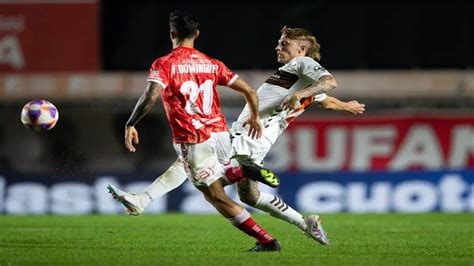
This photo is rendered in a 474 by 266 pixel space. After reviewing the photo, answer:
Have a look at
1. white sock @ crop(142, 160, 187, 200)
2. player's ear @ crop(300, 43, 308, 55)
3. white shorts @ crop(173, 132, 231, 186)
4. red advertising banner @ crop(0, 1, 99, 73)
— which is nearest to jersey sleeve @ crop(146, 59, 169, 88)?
white shorts @ crop(173, 132, 231, 186)

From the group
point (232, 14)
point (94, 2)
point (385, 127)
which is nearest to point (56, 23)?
point (94, 2)

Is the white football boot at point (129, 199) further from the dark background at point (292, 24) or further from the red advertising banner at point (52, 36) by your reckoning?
the dark background at point (292, 24)

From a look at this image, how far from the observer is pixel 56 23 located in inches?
723

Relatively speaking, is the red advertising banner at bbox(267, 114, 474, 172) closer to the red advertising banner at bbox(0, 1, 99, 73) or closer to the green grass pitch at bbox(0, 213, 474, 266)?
the green grass pitch at bbox(0, 213, 474, 266)

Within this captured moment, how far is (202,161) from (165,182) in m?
1.12

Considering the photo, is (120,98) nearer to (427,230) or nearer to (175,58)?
(427,230)

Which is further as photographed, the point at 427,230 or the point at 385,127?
the point at 385,127

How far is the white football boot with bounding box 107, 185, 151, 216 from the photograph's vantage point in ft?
29.9

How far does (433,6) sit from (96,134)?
6832mm

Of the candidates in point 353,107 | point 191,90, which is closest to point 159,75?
point 191,90

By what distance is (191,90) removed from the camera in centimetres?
871

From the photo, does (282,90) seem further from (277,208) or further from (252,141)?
(277,208)

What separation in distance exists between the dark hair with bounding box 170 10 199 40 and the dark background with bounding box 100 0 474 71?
32.3ft

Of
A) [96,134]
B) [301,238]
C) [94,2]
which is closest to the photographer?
[301,238]
